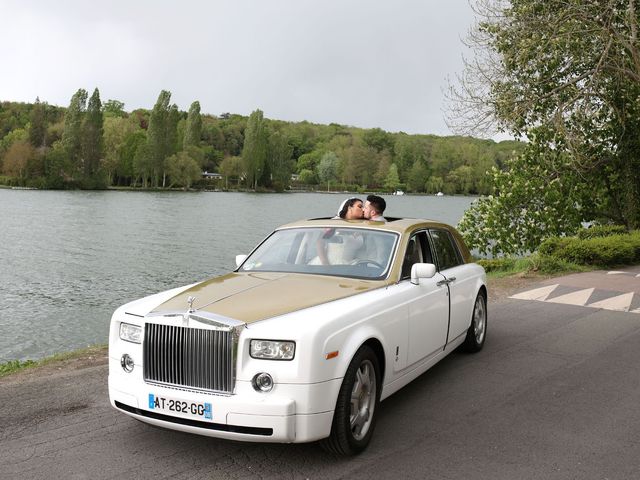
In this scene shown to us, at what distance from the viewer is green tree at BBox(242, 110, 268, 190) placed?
13612 cm

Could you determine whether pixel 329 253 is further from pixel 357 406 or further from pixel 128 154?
pixel 128 154

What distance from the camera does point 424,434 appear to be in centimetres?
499

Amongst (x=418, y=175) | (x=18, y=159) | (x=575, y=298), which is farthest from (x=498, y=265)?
(x=18, y=159)

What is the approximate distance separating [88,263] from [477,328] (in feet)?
85.2

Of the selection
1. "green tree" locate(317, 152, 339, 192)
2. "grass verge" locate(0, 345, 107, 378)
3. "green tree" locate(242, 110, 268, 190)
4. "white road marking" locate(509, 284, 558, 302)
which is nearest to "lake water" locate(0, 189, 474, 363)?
"grass verge" locate(0, 345, 107, 378)

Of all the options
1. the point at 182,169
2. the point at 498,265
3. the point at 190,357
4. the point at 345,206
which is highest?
the point at 182,169

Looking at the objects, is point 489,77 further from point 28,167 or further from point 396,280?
point 28,167

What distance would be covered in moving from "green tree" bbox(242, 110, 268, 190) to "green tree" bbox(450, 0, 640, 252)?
11515 centimetres

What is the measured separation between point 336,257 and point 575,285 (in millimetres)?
9730

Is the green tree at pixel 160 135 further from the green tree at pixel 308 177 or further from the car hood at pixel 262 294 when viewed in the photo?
the car hood at pixel 262 294

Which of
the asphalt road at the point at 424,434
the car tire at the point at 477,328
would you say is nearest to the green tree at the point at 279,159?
the car tire at the point at 477,328

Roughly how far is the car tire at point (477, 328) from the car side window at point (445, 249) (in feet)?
2.27

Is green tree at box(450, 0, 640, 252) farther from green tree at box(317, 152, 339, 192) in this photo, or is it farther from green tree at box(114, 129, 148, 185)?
green tree at box(317, 152, 339, 192)

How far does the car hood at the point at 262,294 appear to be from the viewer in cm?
439
